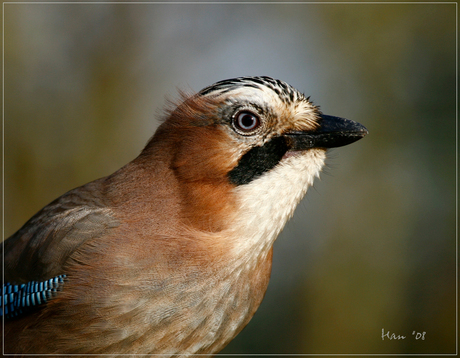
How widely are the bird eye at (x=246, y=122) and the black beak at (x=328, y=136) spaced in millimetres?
223

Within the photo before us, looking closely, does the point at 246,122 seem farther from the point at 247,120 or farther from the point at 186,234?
the point at 186,234

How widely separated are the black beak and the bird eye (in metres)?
0.22

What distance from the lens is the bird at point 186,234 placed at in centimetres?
252

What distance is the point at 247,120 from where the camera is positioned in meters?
2.69

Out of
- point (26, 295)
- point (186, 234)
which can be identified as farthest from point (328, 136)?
point (26, 295)

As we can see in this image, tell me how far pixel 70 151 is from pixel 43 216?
6.09 metres

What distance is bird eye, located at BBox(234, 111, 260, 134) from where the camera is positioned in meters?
2.68

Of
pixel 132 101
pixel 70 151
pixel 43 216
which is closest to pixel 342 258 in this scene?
pixel 132 101

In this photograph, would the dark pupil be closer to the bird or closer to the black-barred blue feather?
the bird

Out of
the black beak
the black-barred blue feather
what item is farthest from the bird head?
the black-barred blue feather

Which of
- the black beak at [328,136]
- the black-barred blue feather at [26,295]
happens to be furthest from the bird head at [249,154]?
the black-barred blue feather at [26,295]

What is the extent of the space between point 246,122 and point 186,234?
0.78 metres

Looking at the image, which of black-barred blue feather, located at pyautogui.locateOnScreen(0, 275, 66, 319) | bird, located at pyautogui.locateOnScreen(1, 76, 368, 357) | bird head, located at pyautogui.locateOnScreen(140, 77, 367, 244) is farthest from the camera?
black-barred blue feather, located at pyautogui.locateOnScreen(0, 275, 66, 319)

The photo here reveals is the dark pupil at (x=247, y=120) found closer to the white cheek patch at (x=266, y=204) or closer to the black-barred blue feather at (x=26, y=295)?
the white cheek patch at (x=266, y=204)
